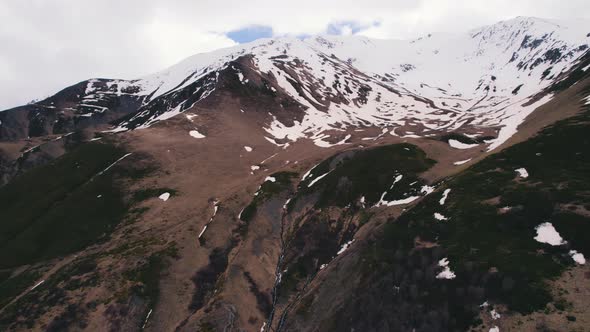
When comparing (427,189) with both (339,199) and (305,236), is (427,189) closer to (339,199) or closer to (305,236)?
(339,199)

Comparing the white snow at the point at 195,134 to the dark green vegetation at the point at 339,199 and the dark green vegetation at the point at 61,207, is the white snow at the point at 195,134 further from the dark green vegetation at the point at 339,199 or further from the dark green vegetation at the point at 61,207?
the dark green vegetation at the point at 339,199

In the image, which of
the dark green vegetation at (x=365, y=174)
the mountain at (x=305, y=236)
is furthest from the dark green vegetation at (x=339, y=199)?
the mountain at (x=305, y=236)

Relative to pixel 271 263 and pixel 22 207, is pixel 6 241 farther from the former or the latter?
pixel 271 263

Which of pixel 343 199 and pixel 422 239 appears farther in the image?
pixel 343 199

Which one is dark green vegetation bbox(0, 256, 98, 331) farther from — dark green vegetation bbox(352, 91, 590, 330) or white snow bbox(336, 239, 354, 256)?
dark green vegetation bbox(352, 91, 590, 330)

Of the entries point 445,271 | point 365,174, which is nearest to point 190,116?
point 365,174

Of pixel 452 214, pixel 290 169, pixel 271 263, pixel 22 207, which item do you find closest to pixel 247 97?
pixel 290 169

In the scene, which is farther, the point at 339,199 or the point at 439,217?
the point at 339,199
